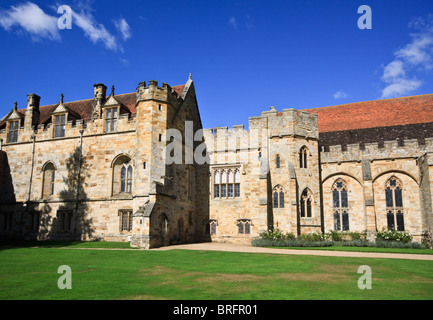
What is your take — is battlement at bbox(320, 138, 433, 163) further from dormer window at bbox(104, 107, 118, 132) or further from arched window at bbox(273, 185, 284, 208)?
dormer window at bbox(104, 107, 118, 132)

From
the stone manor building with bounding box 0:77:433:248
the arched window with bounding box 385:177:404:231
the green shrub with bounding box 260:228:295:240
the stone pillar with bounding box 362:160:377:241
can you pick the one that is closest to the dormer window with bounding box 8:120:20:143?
the stone manor building with bounding box 0:77:433:248

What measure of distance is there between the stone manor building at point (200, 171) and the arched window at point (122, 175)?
Answer: 75 millimetres

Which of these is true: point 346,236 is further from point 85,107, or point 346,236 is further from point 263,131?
point 85,107

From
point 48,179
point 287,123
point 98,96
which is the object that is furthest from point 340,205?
point 48,179

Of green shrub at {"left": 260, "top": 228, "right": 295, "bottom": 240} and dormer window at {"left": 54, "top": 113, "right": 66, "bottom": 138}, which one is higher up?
dormer window at {"left": 54, "top": 113, "right": 66, "bottom": 138}

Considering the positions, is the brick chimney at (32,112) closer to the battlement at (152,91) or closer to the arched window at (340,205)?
the battlement at (152,91)

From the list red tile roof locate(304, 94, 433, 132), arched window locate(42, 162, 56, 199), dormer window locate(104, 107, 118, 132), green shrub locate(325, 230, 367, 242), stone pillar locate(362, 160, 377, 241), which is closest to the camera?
stone pillar locate(362, 160, 377, 241)

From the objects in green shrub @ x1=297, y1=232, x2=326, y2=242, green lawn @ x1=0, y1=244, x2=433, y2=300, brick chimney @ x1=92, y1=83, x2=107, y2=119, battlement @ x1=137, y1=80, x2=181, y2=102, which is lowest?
green lawn @ x1=0, y1=244, x2=433, y2=300

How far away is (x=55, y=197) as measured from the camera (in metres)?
25.7

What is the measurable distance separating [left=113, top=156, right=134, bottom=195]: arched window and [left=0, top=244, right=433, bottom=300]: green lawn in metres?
12.0

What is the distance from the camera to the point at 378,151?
25266 millimetres

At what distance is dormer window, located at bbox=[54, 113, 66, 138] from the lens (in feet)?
87.4

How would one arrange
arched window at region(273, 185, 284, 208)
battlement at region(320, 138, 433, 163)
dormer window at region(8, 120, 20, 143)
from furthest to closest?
dormer window at region(8, 120, 20, 143) < arched window at region(273, 185, 284, 208) < battlement at region(320, 138, 433, 163)
